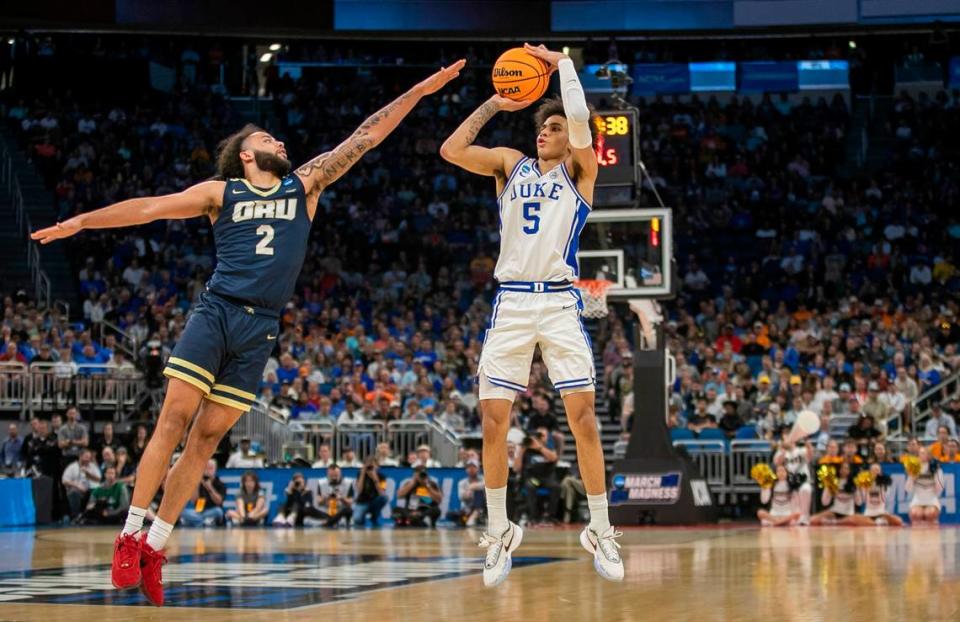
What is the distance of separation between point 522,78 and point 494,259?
2407cm

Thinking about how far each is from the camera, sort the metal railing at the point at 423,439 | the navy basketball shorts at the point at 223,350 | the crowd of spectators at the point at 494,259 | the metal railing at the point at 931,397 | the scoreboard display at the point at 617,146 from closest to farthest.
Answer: the navy basketball shorts at the point at 223,350 < the scoreboard display at the point at 617,146 < the metal railing at the point at 931,397 < the metal railing at the point at 423,439 < the crowd of spectators at the point at 494,259

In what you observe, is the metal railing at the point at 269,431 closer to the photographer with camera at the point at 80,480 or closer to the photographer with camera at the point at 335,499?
the photographer with camera at the point at 335,499

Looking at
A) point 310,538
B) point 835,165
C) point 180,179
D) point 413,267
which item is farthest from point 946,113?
point 310,538

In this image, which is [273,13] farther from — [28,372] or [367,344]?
[28,372]

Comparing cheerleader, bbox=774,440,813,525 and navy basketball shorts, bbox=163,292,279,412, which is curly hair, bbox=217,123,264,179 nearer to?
navy basketball shorts, bbox=163,292,279,412

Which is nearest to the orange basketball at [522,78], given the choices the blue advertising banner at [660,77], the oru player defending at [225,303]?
the oru player defending at [225,303]

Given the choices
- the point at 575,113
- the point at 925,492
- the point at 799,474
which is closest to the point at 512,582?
the point at 575,113

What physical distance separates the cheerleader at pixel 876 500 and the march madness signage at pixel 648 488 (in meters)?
3.03

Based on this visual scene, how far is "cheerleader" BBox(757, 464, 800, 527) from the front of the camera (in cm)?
2109

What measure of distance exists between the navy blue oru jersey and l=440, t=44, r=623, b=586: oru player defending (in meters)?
1.15

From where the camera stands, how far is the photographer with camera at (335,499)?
72.9ft

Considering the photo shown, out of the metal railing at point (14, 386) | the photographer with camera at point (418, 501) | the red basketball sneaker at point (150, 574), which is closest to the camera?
the red basketball sneaker at point (150, 574)

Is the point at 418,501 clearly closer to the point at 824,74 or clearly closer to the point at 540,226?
the point at 540,226

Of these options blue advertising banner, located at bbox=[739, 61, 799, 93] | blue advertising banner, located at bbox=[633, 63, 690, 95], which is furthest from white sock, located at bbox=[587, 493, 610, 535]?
blue advertising banner, located at bbox=[739, 61, 799, 93]
